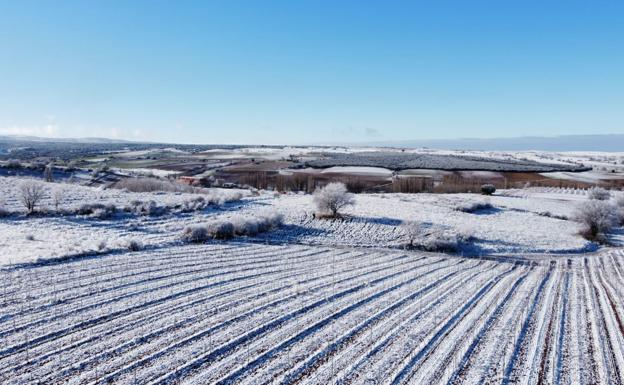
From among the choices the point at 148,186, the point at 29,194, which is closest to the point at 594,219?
the point at 29,194

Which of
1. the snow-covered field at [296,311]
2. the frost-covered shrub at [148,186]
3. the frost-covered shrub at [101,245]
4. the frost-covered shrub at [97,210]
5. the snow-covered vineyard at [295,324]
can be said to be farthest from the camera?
the frost-covered shrub at [148,186]

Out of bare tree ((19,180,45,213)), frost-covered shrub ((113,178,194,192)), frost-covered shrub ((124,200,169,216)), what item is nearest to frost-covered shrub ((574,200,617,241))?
frost-covered shrub ((124,200,169,216))

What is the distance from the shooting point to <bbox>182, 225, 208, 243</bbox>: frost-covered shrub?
1153 inches

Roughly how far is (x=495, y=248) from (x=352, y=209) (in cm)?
1722

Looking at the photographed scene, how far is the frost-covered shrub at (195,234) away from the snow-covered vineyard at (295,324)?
5.90 meters

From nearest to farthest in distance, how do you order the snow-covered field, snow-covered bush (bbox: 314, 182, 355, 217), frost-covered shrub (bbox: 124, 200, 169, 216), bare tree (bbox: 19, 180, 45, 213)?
the snow-covered field
bare tree (bbox: 19, 180, 45, 213)
frost-covered shrub (bbox: 124, 200, 169, 216)
snow-covered bush (bbox: 314, 182, 355, 217)

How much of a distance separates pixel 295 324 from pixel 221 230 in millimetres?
18156

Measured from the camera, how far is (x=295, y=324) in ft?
46.6

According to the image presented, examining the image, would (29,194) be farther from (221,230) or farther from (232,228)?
(232,228)

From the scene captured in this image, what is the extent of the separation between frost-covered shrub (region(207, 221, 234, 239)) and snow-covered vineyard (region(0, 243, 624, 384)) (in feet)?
23.5

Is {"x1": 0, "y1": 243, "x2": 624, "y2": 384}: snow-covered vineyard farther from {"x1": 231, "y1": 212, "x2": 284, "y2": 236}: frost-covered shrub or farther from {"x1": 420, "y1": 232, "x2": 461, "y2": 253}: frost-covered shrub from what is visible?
{"x1": 231, "y1": 212, "x2": 284, "y2": 236}: frost-covered shrub

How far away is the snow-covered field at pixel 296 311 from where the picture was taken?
11195mm

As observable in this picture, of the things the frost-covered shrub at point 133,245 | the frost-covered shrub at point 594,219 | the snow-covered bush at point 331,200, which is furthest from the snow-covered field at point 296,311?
the snow-covered bush at point 331,200

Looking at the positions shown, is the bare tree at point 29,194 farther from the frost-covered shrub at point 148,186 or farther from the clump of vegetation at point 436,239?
the clump of vegetation at point 436,239
